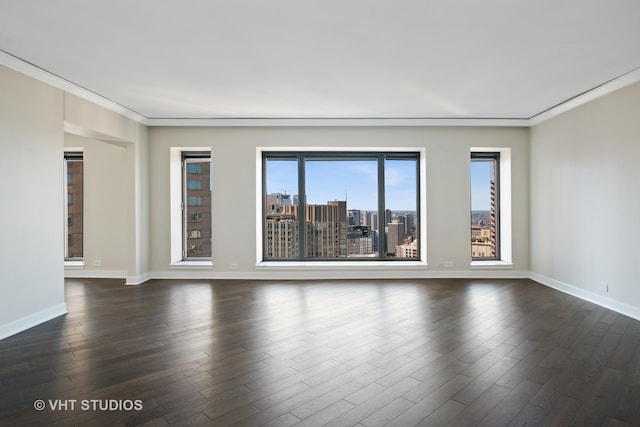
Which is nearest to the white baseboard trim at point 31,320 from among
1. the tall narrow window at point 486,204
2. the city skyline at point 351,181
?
the city skyline at point 351,181

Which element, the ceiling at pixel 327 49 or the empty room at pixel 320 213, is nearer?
the empty room at pixel 320 213

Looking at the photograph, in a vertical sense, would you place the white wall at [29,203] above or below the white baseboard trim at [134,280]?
above

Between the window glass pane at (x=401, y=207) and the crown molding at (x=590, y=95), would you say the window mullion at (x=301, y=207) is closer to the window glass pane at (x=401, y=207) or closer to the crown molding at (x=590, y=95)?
the window glass pane at (x=401, y=207)

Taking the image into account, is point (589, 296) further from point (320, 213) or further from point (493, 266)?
point (320, 213)

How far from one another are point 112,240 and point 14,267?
277 cm

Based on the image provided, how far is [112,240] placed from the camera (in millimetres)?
6188

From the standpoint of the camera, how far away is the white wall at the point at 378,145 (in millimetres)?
6031

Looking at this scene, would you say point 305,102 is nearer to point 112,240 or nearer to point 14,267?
point 14,267

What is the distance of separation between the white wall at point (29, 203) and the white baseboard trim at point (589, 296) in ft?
22.2

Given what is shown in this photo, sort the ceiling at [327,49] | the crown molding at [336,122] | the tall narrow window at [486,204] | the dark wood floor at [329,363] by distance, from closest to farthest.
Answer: the dark wood floor at [329,363] < the ceiling at [327,49] < the crown molding at [336,122] < the tall narrow window at [486,204]

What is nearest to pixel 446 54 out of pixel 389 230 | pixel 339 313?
pixel 339 313

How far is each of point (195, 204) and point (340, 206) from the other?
2.81 metres

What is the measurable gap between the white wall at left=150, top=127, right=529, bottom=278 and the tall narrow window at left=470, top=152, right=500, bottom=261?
403 millimetres

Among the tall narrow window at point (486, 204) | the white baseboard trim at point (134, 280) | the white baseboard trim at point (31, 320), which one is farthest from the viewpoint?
the tall narrow window at point (486, 204)
